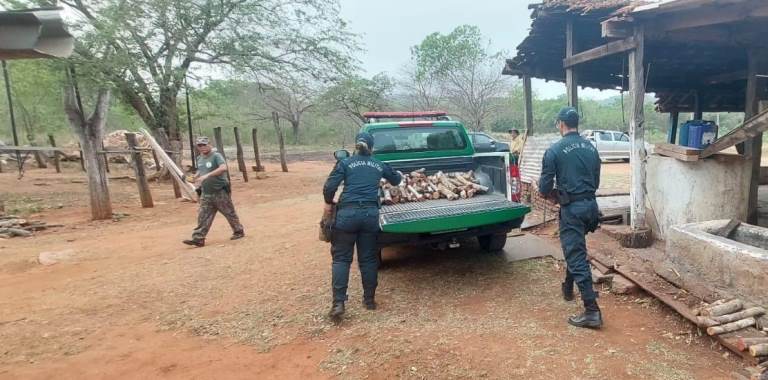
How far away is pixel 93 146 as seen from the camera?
952cm

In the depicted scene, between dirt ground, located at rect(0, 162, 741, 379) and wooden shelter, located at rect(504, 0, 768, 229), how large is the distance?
231 cm

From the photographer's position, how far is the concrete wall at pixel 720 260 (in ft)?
10.5

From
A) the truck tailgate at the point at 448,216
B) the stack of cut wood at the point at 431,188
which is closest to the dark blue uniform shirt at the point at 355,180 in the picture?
the truck tailgate at the point at 448,216

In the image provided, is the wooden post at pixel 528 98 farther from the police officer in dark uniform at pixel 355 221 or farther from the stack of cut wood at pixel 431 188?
the police officer in dark uniform at pixel 355 221

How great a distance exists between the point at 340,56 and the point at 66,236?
1004 cm

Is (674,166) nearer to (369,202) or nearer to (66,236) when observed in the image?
(369,202)

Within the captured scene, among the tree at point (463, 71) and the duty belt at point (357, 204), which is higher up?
the tree at point (463, 71)

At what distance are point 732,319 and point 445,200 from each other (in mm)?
2827

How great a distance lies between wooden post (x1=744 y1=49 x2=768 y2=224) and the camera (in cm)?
522

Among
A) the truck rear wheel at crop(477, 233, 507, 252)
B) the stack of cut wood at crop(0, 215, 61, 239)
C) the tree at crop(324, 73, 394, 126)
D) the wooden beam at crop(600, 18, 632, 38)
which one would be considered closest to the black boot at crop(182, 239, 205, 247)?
the stack of cut wood at crop(0, 215, 61, 239)

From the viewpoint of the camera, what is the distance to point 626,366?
2.82 meters

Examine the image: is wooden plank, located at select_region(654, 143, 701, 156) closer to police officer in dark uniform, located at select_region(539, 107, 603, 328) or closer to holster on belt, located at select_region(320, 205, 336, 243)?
police officer in dark uniform, located at select_region(539, 107, 603, 328)

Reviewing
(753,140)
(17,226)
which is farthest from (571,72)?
(17,226)

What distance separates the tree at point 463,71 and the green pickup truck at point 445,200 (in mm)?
18761
